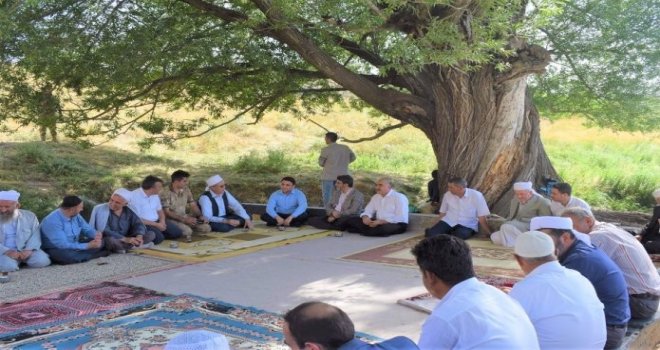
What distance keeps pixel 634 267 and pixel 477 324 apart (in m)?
2.49

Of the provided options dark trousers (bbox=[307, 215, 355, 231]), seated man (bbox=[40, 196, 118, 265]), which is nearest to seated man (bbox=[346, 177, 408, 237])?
dark trousers (bbox=[307, 215, 355, 231])

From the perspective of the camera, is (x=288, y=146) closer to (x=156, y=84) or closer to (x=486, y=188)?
(x=156, y=84)

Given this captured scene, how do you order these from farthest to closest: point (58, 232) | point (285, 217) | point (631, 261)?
point (285, 217) → point (58, 232) → point (631, 261)

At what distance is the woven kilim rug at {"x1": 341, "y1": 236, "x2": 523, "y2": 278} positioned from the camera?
6926 mm

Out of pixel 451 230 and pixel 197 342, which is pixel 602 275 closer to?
pixel 197 342

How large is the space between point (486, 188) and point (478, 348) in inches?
317

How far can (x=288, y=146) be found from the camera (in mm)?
23156

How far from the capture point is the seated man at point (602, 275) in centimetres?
389

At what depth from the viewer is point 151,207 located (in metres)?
8.74

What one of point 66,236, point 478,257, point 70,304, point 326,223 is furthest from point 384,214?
point 70,304

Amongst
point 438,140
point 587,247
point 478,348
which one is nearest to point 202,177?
point 438,140

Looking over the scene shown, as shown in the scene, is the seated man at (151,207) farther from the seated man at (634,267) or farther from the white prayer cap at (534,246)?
the white prayer cap at (534,246)

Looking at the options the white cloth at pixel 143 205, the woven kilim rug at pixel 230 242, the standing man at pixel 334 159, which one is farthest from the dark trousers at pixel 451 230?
the white cloth at pixel 143 205

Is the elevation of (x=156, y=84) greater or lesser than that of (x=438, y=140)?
greater
